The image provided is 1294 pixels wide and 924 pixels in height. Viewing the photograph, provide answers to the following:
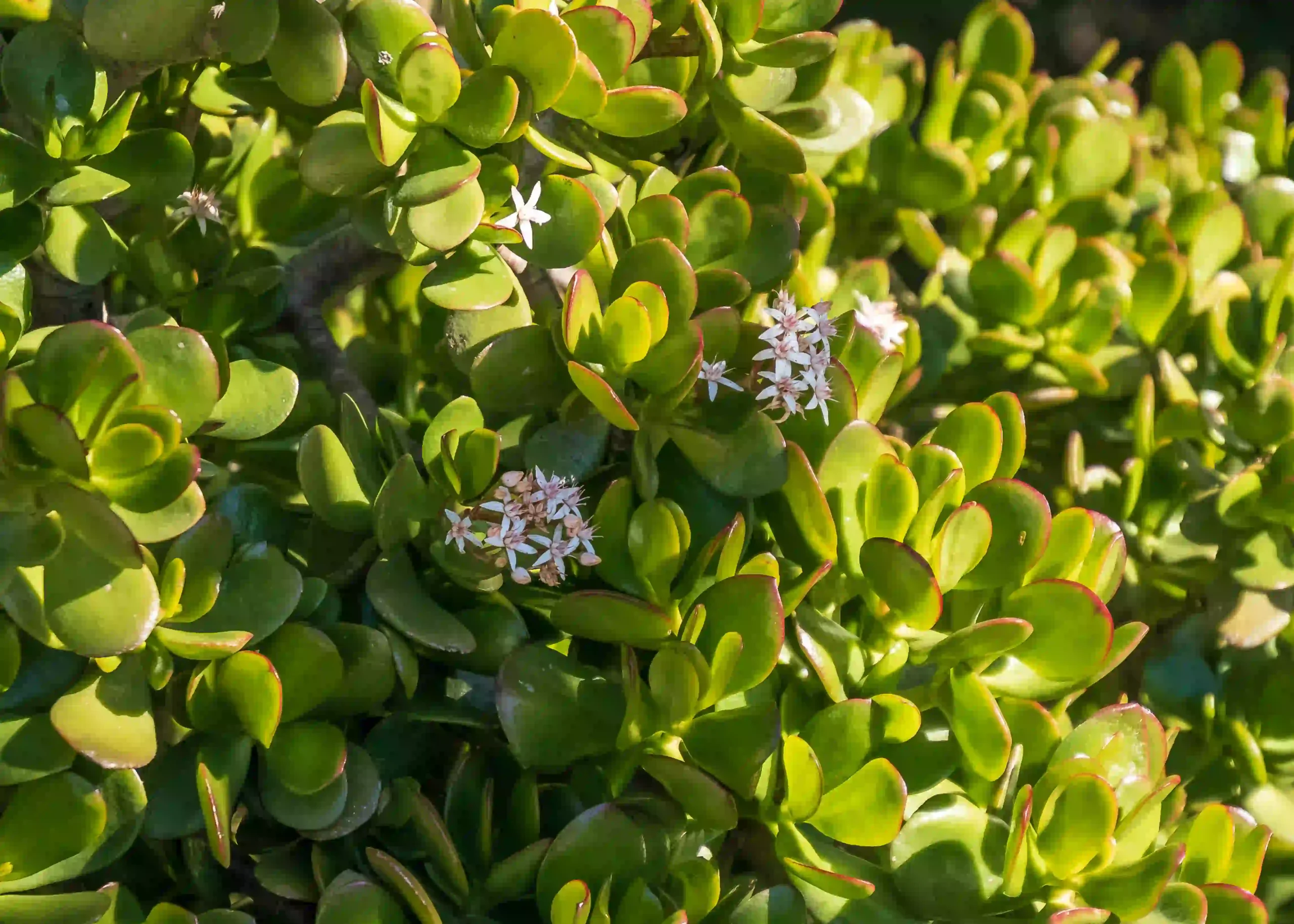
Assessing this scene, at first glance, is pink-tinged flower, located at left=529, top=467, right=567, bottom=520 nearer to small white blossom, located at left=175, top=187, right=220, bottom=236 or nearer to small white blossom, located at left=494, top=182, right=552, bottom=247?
small white blossom, located at left=494, top=182, right=552, bottom=247

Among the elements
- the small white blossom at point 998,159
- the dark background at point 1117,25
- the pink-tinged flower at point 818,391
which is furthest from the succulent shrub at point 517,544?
the dark background at point 1117,25

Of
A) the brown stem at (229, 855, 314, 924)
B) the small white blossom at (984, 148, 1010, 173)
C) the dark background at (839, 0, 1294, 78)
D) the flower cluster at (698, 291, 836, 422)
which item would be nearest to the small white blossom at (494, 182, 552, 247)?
the flower cluster at (698, 291, 836, 422)

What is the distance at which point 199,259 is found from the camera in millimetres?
710

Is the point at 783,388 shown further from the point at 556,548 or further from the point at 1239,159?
the point at 1239,159

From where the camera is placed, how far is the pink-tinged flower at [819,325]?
2.16 ft

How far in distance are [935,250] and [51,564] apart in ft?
2.23

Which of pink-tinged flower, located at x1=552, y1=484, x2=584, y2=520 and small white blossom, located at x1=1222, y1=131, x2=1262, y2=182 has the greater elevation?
small white blossom, located at x1=1222, y1=131, x2=1262, y2=182

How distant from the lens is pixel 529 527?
0.60 meters

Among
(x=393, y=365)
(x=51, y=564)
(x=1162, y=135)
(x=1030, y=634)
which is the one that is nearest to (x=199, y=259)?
(x=393, y=365)

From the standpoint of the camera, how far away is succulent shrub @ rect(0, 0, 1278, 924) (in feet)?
1.80

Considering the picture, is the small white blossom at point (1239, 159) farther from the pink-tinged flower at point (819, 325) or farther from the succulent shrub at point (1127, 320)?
the pink-tinged flower at point (819, 325)

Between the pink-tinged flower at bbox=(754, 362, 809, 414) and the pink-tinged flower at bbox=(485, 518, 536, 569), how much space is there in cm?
15

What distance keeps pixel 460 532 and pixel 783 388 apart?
7.6 inches

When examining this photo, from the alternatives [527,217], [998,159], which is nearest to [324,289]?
[527,217]
